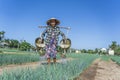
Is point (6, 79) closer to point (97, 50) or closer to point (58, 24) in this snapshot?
point (58, 24)

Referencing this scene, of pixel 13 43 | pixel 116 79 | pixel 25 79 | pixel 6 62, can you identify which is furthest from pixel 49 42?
pixel 13 43

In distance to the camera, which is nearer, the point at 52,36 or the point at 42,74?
the point at 42,74

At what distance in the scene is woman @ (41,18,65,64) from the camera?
10352 millimetres

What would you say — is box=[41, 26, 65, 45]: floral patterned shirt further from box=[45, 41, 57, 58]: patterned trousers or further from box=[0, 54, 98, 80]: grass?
box=[0, 54, 98, 80]: grass

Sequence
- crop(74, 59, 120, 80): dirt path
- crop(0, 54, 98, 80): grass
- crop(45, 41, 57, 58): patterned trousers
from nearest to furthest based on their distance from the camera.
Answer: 1. crop(0, 54, 98, 80): grass
2. crop(74, 59, 120, 80): dirt path
3. crop(45, 41, 57, 58): patterned trousers

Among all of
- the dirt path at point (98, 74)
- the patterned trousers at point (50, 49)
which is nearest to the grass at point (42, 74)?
the dirt path at point (98, 74)

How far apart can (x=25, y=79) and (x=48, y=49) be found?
6.92 meters

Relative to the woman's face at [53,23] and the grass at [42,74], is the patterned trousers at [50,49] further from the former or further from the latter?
the grass at [42,74]

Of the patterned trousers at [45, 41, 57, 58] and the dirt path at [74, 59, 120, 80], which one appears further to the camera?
the patterned trousers at [45, 41, 57, 58]

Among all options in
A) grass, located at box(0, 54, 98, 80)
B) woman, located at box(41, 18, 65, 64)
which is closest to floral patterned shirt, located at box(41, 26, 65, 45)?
woman, located at box(41, 18, 65, 64)

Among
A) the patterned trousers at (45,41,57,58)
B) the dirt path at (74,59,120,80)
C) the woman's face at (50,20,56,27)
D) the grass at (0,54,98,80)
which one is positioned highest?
the woman's face at (50,20,56,27)

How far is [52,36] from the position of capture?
10352 mm

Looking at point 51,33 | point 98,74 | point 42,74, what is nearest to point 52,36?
point 51,33

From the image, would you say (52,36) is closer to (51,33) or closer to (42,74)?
(51,33)
